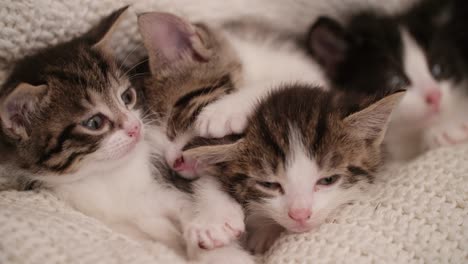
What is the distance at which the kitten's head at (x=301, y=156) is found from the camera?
1198mm

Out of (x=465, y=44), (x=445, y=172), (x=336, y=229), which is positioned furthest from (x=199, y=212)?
(x=465, y=44)

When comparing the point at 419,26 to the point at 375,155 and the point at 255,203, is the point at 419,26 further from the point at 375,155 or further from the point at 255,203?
the point at 255,203

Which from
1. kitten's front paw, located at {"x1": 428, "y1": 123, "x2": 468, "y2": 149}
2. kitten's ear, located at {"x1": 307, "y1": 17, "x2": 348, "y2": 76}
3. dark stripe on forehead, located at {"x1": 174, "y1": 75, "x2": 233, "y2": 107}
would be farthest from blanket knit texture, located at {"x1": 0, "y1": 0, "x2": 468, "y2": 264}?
kitten's ear, located at {"x1": 307, "y1": 17, "x2": 348, "y2": 76}

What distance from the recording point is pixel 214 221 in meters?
1.22

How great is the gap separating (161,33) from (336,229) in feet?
2.71

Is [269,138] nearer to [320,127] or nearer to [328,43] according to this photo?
[320,127]

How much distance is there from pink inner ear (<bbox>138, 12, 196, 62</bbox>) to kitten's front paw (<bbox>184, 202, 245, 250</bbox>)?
23.1 inches

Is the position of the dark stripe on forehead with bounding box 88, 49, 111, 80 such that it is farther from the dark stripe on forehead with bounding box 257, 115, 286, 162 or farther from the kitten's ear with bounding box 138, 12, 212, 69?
the dark stripe on forehead with bounding box 257, 115, 286, 162

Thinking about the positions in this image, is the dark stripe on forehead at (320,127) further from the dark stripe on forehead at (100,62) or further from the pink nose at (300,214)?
the dark stripe on forehead at (100,62)

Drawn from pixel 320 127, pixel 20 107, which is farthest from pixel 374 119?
pixel 20 107

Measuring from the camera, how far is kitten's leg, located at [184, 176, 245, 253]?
120 cm

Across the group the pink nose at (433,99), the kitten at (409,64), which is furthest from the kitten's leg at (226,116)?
the pink nose at (433,99)

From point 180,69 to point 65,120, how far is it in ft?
1.44

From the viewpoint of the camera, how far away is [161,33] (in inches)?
59.6
